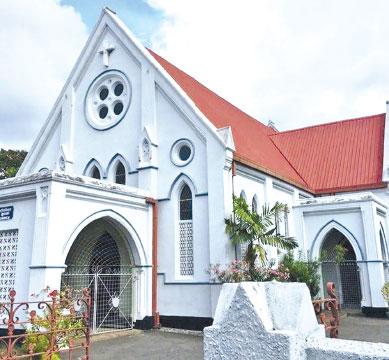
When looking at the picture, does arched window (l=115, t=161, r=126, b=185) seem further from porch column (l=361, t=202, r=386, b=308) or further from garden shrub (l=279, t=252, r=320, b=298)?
porch column (l=361, t=202, r=386, b=308)

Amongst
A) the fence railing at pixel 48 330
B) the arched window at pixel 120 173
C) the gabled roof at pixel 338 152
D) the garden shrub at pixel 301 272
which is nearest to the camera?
the fence railing at pixel 48 330

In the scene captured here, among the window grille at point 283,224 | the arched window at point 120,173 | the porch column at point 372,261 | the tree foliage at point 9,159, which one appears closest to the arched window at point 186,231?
the arched window at point 120,173

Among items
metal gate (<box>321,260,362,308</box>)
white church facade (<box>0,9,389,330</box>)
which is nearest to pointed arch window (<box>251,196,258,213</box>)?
white church facade (<box>0,9,389,330</box>)

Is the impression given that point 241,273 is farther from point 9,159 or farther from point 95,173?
point 9,159

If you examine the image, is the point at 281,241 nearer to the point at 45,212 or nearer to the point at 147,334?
the point at 147,334

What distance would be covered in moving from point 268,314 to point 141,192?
12839mm

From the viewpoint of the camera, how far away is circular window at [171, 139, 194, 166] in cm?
1533

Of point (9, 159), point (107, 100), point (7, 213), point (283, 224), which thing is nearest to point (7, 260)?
point (7, 213)

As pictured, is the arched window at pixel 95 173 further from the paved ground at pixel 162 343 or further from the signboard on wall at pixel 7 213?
the paved ground at pixel 162 343

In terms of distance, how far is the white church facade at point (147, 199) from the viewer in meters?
12.2

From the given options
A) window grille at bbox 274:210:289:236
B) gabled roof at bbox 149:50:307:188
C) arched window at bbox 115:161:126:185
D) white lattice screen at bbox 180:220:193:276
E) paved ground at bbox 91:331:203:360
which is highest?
gabled roof at bbox 149:50:307:188

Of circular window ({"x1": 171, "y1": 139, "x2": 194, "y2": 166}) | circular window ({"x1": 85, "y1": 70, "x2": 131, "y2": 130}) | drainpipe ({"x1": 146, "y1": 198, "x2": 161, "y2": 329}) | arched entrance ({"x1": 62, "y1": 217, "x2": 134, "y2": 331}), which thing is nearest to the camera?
arched entrance ({"x1": 62, "y1": 217, "x2": 134, "y2": 331})

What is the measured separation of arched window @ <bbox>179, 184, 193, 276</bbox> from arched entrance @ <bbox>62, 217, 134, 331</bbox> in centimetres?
183

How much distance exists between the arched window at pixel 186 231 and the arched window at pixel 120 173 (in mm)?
2914
